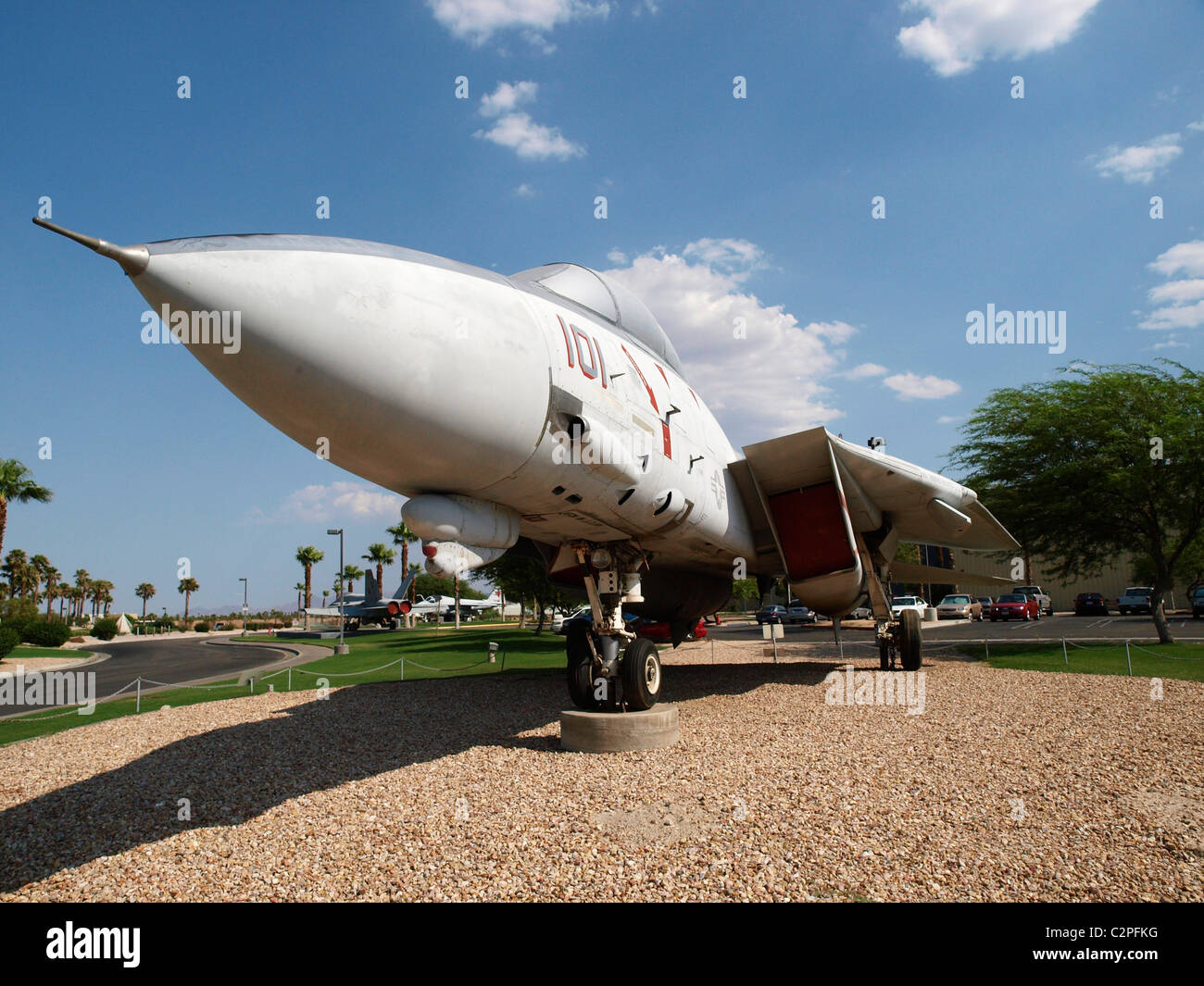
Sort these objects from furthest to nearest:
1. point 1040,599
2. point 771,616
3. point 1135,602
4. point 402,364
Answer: point 771,616
point 1040,599
point 1135,602
point 402,364

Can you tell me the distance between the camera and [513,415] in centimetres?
416

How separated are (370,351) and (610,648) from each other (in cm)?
418

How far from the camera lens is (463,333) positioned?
12.7 feet

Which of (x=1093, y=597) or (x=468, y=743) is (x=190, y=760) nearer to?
(x=468, y=743)

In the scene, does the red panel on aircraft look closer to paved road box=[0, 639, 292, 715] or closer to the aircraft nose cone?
the aircraft nose cone

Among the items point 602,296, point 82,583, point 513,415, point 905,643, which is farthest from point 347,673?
point 82,583

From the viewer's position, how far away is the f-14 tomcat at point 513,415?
129 inches

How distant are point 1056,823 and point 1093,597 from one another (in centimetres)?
3887

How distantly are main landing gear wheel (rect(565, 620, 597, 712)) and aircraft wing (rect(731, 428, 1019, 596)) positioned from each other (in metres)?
3.11

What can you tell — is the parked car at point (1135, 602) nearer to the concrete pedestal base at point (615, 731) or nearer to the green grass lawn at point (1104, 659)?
the green grass lawn at point (1104, 659)

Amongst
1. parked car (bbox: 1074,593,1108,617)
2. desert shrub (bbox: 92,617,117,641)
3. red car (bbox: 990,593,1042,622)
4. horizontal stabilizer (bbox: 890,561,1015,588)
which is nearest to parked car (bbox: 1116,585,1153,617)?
parked car (bbox: 1074,593,1108,617)

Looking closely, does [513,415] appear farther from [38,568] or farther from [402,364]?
[38,568]

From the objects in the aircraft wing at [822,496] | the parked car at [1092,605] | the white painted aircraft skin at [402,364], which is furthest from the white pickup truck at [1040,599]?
the white painted aircraft skin at [402,364]

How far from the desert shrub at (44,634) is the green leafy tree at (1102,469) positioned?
124 ft
